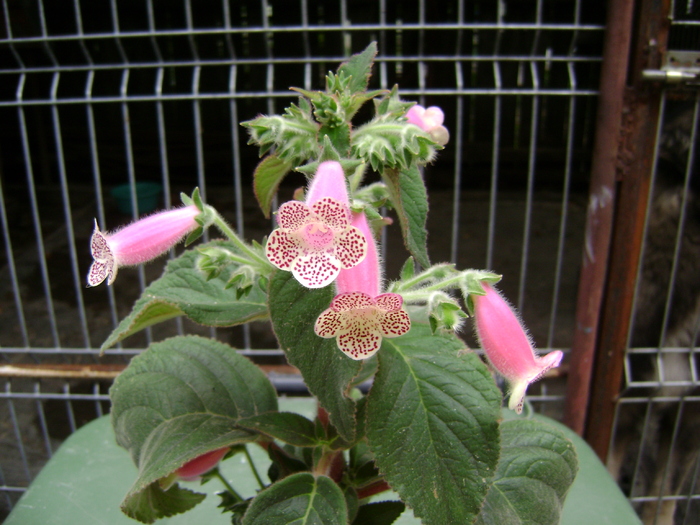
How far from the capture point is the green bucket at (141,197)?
334 cm

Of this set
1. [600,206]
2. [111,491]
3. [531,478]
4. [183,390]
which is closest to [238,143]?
[600,206]

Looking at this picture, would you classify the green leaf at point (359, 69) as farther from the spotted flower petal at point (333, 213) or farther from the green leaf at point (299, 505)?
the green leaf at point (299, 505)

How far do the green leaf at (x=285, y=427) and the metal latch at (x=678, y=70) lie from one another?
921 millimetres

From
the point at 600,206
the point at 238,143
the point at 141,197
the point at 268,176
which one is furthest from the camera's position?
the point at 238,143

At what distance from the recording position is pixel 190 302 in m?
0.43

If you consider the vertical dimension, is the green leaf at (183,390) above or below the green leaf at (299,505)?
above

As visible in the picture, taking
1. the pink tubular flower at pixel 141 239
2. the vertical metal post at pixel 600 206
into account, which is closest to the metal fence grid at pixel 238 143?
the vertical metal post at pixel 600 206

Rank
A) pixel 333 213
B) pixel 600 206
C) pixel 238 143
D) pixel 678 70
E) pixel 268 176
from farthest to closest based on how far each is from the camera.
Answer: pixel 238 143, pixel 600 206, pixel 678 70, pixel 268 176, pixel 333 213

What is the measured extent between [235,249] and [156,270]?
262 cm

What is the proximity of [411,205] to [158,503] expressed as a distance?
315 mm

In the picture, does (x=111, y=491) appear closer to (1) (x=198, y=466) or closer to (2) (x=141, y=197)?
(1) (x=198, y=466)

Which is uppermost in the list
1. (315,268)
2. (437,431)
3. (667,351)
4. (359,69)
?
(359,69)

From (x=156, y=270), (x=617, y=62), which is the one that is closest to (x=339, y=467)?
(x=617, y=62)

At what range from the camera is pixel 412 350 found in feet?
1.26
